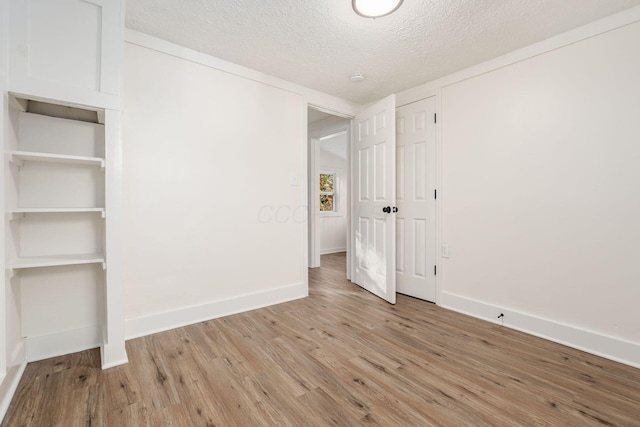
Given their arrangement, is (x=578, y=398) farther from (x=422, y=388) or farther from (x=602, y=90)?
(x=602, y=90)

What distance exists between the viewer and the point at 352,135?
3605mm

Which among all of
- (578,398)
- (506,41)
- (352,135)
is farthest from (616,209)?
(352,135)

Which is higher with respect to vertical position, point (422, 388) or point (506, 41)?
point (506, 41)

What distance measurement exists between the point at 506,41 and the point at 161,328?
11.6 feet

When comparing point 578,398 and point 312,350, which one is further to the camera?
point 312,350

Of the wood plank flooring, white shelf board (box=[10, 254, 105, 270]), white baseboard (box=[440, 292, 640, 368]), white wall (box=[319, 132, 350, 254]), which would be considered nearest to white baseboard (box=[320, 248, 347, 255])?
white wall (box=[319, 132, 350, 254])

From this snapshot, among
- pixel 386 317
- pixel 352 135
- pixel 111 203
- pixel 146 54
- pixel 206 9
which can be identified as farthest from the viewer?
Answer: pixel 352 135

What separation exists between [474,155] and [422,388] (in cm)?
204

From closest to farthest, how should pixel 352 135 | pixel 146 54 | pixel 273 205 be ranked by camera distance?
pixel 146 54 < pixel 273 205 < pixel 352 135

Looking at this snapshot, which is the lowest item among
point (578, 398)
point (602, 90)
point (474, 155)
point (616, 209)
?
point (578, 398)

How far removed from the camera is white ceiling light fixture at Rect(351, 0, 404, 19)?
1.71 meters

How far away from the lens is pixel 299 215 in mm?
3031

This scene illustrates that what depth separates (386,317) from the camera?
2510 millimetres

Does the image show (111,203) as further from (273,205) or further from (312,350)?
(312,350)
